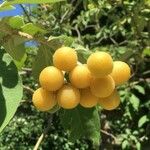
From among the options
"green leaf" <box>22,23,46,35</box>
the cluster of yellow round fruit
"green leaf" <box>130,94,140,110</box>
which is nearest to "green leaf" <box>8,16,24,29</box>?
"green leaf" <box>22,23,46,35</box>

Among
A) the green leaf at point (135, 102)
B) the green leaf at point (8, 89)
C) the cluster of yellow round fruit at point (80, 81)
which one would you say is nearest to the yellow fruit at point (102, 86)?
the cluster of yellow round fruit at point (80, 81)

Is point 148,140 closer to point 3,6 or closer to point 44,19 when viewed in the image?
point 44,19

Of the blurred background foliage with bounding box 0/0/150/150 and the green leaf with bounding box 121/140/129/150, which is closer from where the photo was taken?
the blurred background foliage with bounding box 0/0/150/150

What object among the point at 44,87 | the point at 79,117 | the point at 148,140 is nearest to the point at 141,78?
the point at 148,140

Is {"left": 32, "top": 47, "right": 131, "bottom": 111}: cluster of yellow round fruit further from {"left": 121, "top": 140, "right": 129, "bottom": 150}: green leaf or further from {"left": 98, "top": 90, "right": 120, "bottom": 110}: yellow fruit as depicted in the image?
{"left": 121, "top": 140, "right": 129, "bottom": 150}: green leaf

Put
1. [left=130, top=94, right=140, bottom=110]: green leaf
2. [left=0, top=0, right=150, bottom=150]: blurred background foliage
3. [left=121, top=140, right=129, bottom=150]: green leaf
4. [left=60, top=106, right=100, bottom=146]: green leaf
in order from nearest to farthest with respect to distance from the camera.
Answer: [left=60, top=106, right=100, bottom=146]: green leaf, [left=0, top=0, right=150, bottom=150]: blurred background foliage, [left=130, top=94, right=140, bottom=110]: green leaf, [left=121, top=140, right=129, bottom=150]: green leaf

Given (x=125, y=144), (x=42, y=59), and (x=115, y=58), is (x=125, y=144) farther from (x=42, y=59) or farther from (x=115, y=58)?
(x=42, y=59)
